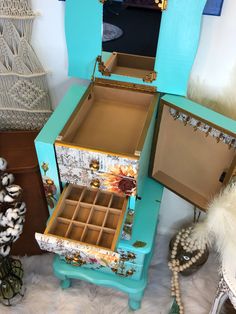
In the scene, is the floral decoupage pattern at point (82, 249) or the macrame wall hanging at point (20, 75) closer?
the floral decoupage pattern at point (82, 249)

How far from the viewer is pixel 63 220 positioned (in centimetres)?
90

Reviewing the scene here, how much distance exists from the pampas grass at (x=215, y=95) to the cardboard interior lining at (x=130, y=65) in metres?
0.15

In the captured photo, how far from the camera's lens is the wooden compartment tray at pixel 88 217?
34.2 inches

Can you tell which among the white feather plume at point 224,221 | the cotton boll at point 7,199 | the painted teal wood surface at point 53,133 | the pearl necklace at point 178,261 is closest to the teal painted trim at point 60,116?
the painted teal wood surface at point 53,133

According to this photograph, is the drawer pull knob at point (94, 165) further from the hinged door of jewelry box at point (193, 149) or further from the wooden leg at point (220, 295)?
the wooden leg at point (220, 295)

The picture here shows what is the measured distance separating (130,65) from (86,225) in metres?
0.51

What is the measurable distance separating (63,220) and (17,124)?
0.51m

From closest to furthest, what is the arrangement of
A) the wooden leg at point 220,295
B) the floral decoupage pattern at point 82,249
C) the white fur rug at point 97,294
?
the floral decoupage pattern at point 82,249 → the wooden leg at point 220,295 → the white fur rug at point 97,294

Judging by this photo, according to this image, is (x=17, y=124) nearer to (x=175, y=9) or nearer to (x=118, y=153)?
(x=118, y=153)

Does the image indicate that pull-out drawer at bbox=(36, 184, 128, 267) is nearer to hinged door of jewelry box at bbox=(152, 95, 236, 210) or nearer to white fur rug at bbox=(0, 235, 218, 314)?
hinged door of jewelry box at bbox=(152, 95, 236, 210)

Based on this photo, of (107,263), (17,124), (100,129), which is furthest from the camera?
(17,124)

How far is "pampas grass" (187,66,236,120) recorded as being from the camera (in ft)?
3.19

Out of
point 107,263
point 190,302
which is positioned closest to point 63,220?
point 107,263

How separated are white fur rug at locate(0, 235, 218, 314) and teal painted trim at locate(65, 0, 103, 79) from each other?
0.86 metres
